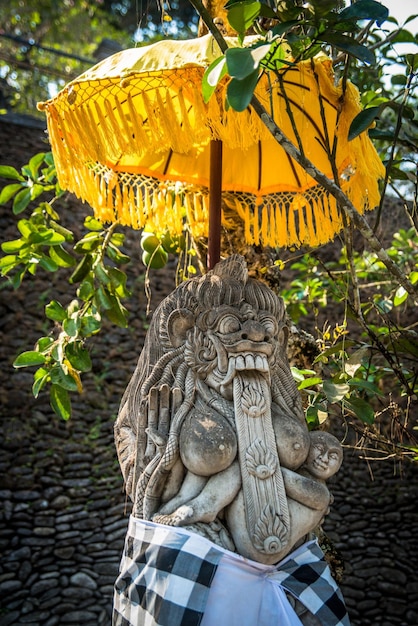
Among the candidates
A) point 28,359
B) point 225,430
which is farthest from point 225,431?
point 28,359

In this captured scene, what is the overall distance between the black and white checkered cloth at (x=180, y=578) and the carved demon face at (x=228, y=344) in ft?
1.24

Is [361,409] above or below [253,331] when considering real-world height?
below

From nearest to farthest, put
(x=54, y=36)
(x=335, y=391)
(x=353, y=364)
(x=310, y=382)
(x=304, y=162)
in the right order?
1. (x=304, y=162)
2. (x=335, y=391)
3. (x=310, y=382)
4. (x=353, y=364)
5. (x=54, y=36)

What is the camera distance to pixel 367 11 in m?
1.79

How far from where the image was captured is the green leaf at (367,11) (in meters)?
1.78

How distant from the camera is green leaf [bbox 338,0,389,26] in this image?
1779 mm

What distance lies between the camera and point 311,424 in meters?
2.41

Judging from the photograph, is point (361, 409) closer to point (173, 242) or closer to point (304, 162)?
point (304, 162)

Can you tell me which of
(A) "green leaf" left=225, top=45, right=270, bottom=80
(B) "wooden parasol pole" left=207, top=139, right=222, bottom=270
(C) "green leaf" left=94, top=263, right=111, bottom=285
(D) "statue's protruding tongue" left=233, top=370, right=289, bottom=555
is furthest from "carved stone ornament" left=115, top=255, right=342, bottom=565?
(C) "green leaf" left=94, top=263, right=111, bottom=285

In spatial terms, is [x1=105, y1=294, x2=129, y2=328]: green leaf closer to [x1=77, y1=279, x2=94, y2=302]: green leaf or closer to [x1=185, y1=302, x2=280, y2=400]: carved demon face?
[x1=77, y1=279, x2=94, y2=302]: green leaf

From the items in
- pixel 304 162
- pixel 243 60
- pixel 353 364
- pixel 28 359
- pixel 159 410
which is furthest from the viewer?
pixel 28 359

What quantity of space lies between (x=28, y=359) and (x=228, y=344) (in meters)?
1.01

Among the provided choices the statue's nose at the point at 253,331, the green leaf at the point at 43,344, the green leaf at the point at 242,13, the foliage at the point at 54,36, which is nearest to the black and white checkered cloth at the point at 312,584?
the statue's nose at the point at 253,331

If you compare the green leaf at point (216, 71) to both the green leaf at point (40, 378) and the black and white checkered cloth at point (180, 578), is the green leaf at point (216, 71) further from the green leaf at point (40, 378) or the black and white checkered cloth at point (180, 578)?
the green leaf at point (40, 378)
